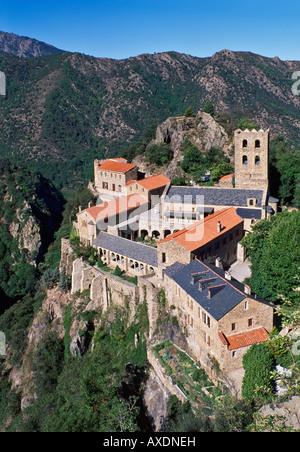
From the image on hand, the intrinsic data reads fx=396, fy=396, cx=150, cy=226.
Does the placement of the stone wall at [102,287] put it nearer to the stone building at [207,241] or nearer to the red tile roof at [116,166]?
the stone building at [207,241]

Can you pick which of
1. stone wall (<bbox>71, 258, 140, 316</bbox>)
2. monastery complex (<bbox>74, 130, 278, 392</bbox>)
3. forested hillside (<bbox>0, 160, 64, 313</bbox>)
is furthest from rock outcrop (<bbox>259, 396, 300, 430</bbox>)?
forested hillside (<bbox>0, 160, 64, 313</bbox>)

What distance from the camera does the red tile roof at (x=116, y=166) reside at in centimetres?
5853

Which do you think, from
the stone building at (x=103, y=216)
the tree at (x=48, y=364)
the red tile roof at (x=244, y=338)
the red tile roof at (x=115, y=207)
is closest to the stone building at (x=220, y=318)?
the red tile roof at (x=244, y=338)

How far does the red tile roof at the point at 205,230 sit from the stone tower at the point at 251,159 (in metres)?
5.07

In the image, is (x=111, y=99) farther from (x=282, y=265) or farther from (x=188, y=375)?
(x=188, y=375)

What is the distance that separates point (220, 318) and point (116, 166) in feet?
131

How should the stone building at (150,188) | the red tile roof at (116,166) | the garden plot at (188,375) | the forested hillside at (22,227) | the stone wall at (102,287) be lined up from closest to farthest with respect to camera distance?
the garden plot at (188,375), the stone wall at (102,287), the stone building at (150,188), the red tile roof at (116,166), the forested hillside at (22,227)

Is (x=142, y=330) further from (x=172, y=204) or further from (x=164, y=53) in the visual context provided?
(x=164, y=53)

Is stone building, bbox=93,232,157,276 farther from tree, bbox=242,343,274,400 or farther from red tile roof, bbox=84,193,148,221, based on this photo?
tree, bbox=242,343,274,400

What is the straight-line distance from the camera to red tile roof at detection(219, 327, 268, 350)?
25.1 m

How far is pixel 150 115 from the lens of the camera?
133250mm

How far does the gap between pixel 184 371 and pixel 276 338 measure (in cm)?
1413

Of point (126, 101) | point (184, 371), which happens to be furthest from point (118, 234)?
point (126, 101)

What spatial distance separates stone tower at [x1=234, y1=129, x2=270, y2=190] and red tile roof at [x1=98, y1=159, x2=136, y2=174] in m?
18.1
